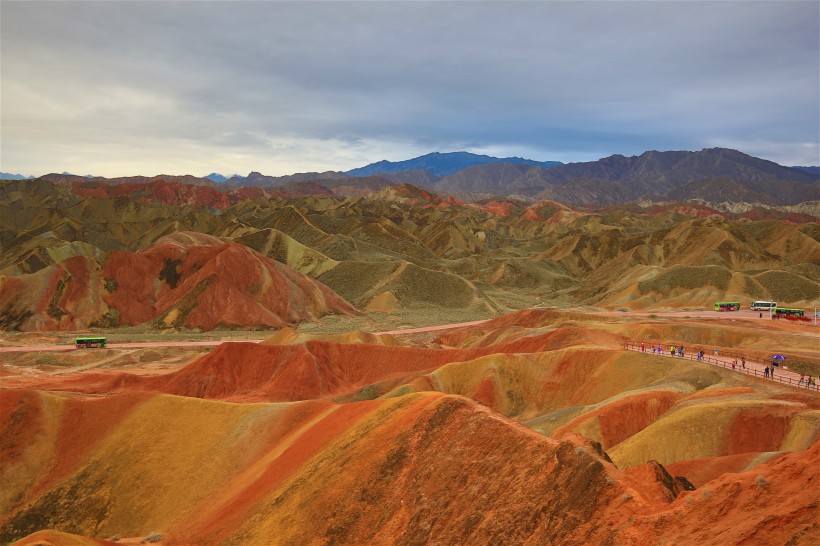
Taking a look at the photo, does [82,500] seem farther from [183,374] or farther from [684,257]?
[684,257]

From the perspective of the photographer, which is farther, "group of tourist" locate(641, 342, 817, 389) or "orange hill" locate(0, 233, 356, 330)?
"orange hill" locate(0, 233, 356, 330)

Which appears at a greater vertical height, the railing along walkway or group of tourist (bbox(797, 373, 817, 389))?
group of tourist (bbox(797, 373, 817, 389))

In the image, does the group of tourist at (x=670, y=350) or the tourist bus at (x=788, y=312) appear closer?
the group of tourist at (x=670, y=350)

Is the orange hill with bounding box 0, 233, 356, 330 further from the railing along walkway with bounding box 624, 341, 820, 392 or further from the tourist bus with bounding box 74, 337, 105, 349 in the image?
the railing along walkway with bounding box 624, 341, 820, 392

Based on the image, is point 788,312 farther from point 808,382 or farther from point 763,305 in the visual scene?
point 808,382

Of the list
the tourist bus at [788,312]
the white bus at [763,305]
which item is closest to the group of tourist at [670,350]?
the tourist bus at [788,312]

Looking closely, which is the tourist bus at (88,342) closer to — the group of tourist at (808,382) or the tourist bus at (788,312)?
the group of tourist at (808,382)

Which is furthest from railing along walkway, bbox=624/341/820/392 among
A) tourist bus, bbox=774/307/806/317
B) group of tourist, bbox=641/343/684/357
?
tourist bus, bbox=774/307/806/317

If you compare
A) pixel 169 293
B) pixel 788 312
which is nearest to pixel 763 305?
pixel 788 312

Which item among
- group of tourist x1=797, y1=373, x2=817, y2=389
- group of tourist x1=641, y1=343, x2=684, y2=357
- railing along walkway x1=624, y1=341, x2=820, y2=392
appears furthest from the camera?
group of tourist x1=641, y1=343, x2=684, y2=357

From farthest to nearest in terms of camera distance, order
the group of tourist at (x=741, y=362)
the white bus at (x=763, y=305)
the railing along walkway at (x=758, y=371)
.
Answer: the white bus at (x=763, y=305), the railing along walkway at (x=758, y=371), the group of tourist at (x=741, y=362)

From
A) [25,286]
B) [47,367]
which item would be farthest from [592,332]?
[25,286]
